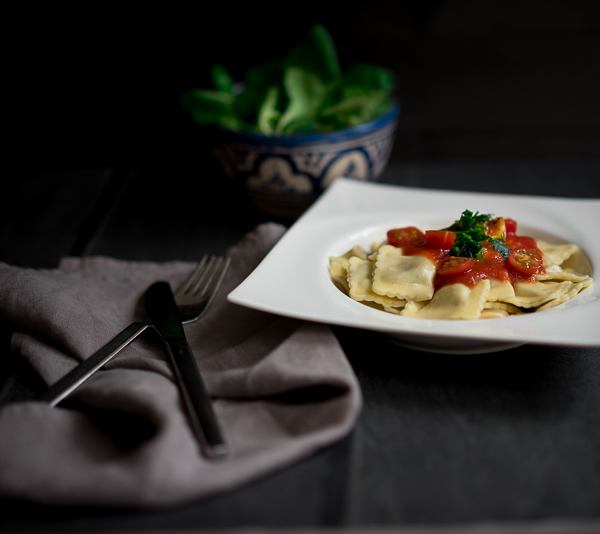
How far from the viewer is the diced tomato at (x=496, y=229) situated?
1.84 metres

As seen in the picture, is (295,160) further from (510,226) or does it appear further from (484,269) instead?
(484,269)

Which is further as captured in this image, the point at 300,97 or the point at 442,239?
the point at 300,97

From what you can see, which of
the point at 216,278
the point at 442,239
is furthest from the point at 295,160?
the point at 442,239

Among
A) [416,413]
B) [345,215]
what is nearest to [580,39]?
[345,215]

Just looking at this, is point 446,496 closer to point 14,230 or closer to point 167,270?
point 167,270

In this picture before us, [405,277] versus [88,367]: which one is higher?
[88,367]

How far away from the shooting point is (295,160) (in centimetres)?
253

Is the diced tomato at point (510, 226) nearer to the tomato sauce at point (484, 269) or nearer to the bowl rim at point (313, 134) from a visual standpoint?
the tomato sauce at point (484, 269)

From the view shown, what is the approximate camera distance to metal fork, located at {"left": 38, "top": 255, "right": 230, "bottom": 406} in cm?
141

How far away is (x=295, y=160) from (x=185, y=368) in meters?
1.33

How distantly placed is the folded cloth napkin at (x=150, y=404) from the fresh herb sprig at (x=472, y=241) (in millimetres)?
533

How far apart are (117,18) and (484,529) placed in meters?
3.70

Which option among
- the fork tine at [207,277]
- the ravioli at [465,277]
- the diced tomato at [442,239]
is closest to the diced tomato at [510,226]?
the ravioli at [465,277]

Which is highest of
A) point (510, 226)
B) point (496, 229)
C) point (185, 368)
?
point (185, 368)
